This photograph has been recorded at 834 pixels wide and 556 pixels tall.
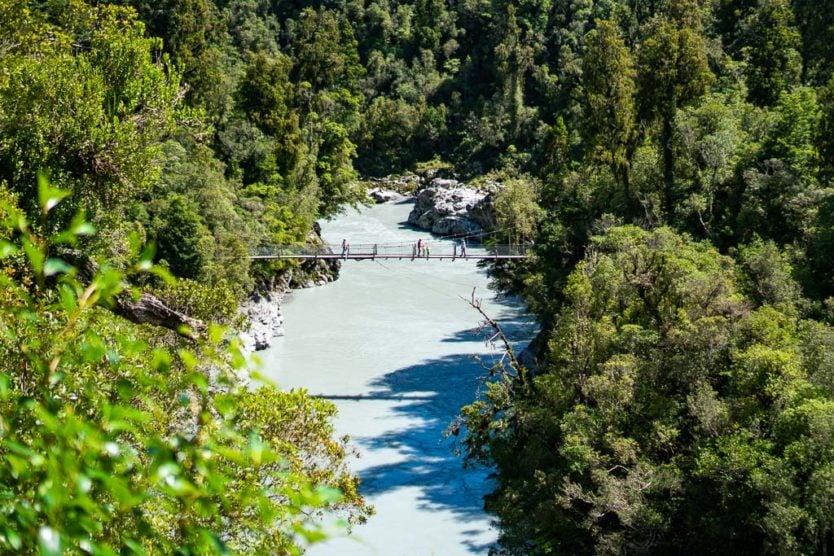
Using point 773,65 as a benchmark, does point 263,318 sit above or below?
below

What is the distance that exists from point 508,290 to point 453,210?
13.9m

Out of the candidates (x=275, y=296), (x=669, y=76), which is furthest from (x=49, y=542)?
(x=275, y=296)

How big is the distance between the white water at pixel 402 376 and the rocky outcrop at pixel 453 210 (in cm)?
544

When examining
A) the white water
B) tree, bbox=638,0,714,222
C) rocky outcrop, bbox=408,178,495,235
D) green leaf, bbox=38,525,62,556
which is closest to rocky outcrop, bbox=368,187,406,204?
rocky outcrop, bbox=408,178,495,235

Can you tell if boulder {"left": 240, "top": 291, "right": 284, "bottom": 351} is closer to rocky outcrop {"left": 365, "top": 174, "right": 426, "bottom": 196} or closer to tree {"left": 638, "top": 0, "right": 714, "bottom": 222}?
tree {"left": 638, "top": 0, "right": 714, "bottom": 222}

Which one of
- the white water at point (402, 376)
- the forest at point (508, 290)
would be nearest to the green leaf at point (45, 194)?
the forest at point (508, 290)

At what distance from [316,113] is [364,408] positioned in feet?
79.1

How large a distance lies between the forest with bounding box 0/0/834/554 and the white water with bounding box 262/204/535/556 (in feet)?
2.88

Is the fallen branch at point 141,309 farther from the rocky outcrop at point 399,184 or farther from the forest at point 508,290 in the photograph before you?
the rocky outcrop at point 399,184

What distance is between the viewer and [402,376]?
851 inches

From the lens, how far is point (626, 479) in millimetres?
10617

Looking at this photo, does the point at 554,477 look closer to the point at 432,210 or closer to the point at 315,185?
the point at 315,185

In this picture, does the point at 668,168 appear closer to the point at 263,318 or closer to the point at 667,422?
the point at 667,422

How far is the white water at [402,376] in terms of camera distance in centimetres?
1448
